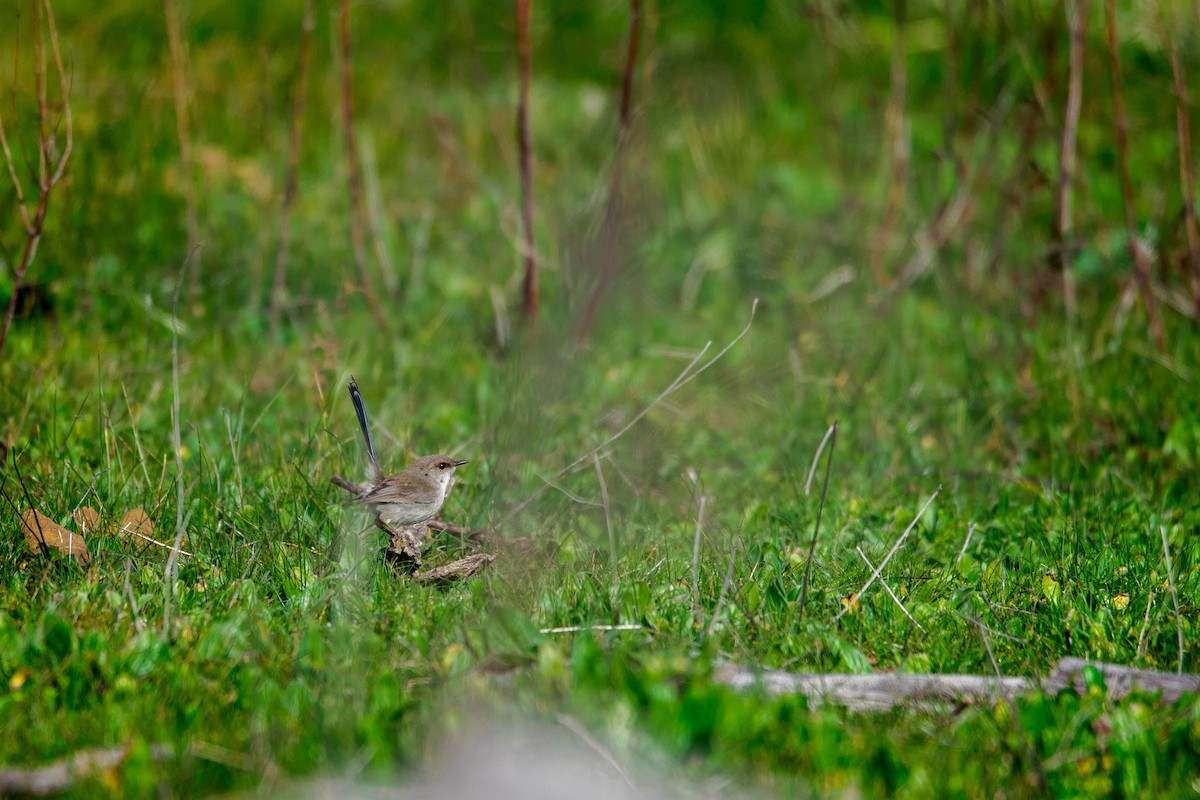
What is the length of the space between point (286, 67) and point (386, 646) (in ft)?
18.3

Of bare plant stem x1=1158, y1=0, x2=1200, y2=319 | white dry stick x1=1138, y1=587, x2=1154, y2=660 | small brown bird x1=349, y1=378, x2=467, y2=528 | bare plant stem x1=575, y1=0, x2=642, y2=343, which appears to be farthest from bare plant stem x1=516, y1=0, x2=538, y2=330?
white dry stick x1=1138, y1=587, x2=1154, y2=660

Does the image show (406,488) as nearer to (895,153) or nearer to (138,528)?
(138,528)

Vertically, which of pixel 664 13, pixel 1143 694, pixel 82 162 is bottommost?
pixel 1143 694

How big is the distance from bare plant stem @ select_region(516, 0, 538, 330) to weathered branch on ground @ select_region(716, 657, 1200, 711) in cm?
262

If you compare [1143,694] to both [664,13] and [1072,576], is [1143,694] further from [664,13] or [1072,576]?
[664,13]

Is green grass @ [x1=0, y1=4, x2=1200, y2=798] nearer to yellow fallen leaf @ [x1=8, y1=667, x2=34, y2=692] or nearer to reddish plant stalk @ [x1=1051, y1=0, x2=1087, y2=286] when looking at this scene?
yellow fallen leaf @ [x1=8, y1=667, x2=34, y2=692]

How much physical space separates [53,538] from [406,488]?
3.21 feet

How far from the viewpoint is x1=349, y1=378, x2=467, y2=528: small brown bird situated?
3.52 meters

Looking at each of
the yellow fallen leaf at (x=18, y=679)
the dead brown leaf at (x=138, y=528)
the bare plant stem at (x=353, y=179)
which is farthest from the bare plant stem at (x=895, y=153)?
the yellow fallen leaf at (x=18, y=679)

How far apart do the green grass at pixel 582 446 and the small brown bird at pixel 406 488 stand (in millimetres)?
93

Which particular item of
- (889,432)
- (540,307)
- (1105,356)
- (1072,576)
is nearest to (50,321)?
(540,307)

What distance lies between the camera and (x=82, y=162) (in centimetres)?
584

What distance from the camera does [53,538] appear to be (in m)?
3.30

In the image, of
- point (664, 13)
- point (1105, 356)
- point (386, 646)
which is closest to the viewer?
point (386, 646)
